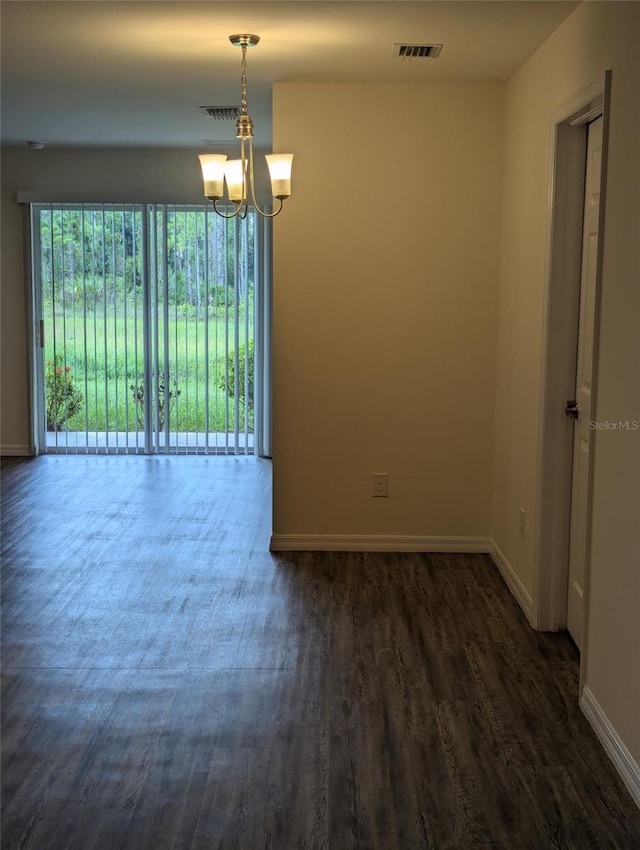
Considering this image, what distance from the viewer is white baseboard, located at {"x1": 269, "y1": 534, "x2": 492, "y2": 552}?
5.21m

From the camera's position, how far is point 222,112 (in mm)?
5766

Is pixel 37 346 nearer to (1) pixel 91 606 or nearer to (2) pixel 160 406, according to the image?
(2) pixel 160 406

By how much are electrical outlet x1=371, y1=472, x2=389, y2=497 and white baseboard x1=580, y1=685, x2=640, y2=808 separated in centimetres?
208

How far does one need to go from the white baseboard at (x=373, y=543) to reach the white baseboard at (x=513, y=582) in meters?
0.16

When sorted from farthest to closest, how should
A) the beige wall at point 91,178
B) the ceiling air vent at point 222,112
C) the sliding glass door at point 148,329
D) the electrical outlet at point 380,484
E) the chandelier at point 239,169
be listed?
the sliding glass door at point 148,329 → the beige wall at point 91,178 → the ceiling air vent at point 222,112 → the electrical outlet at point 380,484 → the chandelier at point 239,169

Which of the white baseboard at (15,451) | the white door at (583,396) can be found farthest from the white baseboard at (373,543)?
the white baseboard at (15,451)

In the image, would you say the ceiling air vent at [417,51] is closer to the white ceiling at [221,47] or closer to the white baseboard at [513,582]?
the white ceiling at [221,47]

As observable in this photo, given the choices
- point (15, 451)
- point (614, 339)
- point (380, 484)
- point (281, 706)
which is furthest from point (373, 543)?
point (15, 451)

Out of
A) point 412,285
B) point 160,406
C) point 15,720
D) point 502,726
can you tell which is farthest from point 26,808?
point 160,406

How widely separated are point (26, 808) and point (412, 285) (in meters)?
3.30

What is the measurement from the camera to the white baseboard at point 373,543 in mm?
5211

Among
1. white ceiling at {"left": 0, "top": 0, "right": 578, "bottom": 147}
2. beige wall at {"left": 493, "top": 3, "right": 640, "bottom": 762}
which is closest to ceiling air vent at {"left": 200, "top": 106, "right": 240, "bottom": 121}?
white ceiling at {"left": 0, "top": 0, "right": 578, "bottom": 147}

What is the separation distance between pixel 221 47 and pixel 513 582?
111 inches

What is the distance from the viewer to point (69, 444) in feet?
26.1
